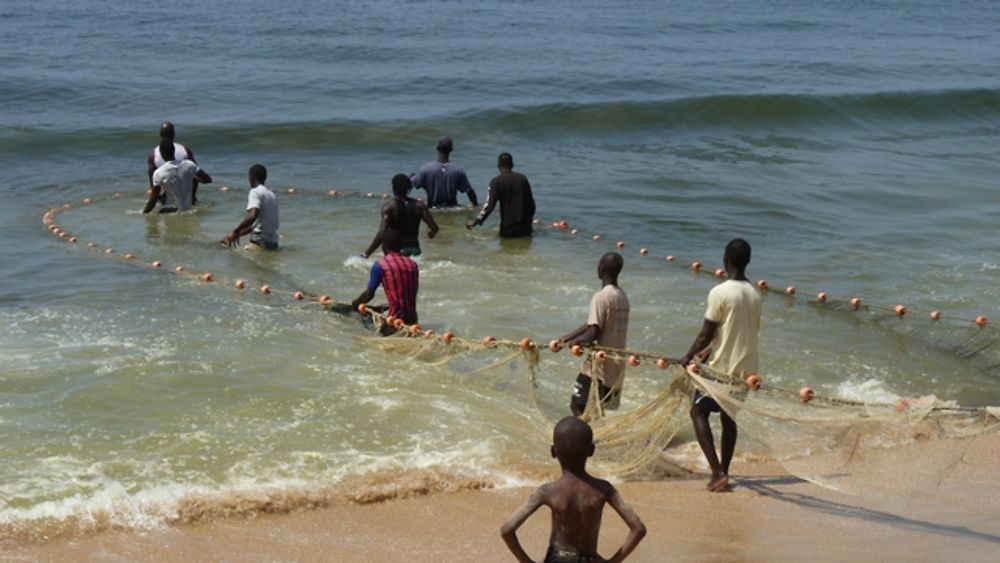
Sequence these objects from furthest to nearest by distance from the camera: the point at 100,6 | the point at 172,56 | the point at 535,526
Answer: the point at 100,6 < the point at 172,56 < the point at 535,526

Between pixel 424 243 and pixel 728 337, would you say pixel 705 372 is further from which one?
pixel 424 243

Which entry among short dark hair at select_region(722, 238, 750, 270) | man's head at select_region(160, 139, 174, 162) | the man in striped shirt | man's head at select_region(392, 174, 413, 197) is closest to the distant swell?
man's head at select_region(160, 139, 174, 162)

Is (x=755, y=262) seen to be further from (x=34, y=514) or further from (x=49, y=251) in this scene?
(x=34, y=514)

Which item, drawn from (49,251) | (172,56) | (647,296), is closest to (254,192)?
(49,251)

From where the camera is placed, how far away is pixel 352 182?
62.9 feet

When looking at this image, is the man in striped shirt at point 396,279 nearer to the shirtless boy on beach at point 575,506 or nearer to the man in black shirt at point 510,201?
the man in black shirt at point 510,201

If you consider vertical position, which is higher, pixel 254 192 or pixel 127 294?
pixel 254 192

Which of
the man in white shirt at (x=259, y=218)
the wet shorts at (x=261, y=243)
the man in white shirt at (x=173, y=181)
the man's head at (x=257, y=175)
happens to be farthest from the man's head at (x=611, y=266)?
the man in white shirt at (x=173, y=181)

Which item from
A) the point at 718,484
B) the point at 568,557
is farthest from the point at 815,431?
the point at 568,557

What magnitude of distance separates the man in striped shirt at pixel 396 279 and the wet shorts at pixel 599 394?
215 centimetres

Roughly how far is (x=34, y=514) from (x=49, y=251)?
755 cm

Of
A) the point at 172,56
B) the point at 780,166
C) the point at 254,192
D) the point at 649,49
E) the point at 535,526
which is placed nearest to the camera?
the point at 535,526

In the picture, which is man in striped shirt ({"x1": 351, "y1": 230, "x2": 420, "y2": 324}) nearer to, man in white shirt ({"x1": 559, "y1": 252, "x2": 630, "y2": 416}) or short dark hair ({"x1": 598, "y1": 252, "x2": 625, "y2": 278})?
man in white shirt ({"x1": 559, "y1": 252, "x2": 630, "y2": 416})

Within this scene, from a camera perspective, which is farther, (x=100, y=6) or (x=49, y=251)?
(x=100, y=6)
